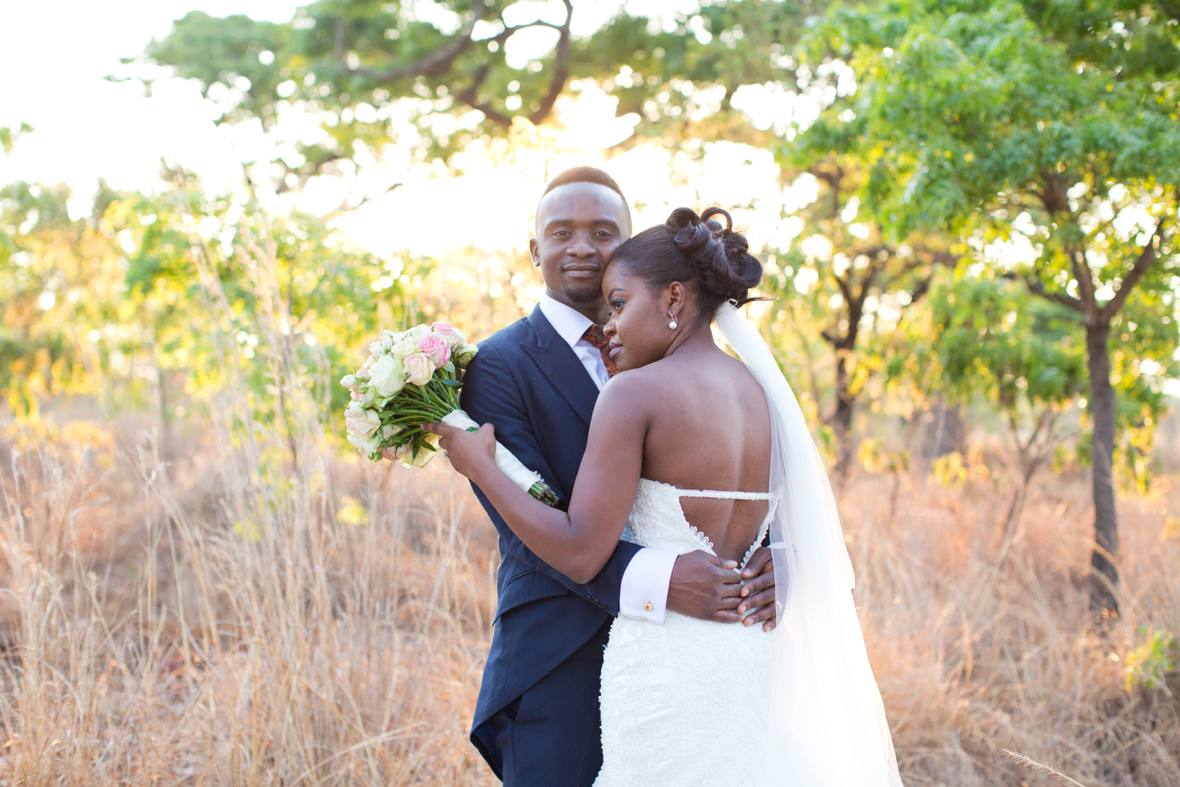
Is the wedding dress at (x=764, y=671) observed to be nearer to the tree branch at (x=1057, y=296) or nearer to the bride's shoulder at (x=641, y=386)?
the bride's shoulder at (x=641, y=386)

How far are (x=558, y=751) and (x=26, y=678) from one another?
6.92ft

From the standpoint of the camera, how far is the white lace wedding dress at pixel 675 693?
2.33 m

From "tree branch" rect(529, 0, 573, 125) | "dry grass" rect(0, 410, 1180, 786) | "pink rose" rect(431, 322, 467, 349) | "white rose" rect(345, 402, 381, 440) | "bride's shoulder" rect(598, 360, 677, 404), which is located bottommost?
"dry grass" rect(0, 410, 1180, 786)

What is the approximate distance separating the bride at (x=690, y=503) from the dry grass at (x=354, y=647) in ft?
2.27

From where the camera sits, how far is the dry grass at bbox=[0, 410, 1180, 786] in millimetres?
3633

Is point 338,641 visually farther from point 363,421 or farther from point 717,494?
point 717,494

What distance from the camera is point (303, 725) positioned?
3.73 m

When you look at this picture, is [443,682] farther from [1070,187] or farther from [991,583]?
[1070,187]

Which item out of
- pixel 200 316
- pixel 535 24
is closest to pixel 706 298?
pixel 200 316

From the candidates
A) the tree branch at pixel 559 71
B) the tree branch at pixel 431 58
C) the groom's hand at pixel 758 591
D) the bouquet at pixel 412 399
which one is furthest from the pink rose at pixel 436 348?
the tree branch at pixel 431 58

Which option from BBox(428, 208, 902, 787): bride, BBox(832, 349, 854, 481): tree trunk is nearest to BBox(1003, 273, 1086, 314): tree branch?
BBox(832, 349, 854, 481): tree trunk

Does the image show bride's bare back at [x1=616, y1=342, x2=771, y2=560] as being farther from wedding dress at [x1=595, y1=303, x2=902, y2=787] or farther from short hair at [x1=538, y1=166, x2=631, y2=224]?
short hair at [x1=538, y1=166, x2=631, y2=224]

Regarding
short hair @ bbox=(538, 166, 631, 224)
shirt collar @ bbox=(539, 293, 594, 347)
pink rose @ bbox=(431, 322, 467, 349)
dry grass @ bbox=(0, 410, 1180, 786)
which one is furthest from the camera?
dry grass @ bbox=(0, 410, 1180, 786)

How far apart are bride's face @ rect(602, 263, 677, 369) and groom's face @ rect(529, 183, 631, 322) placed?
324 mm
